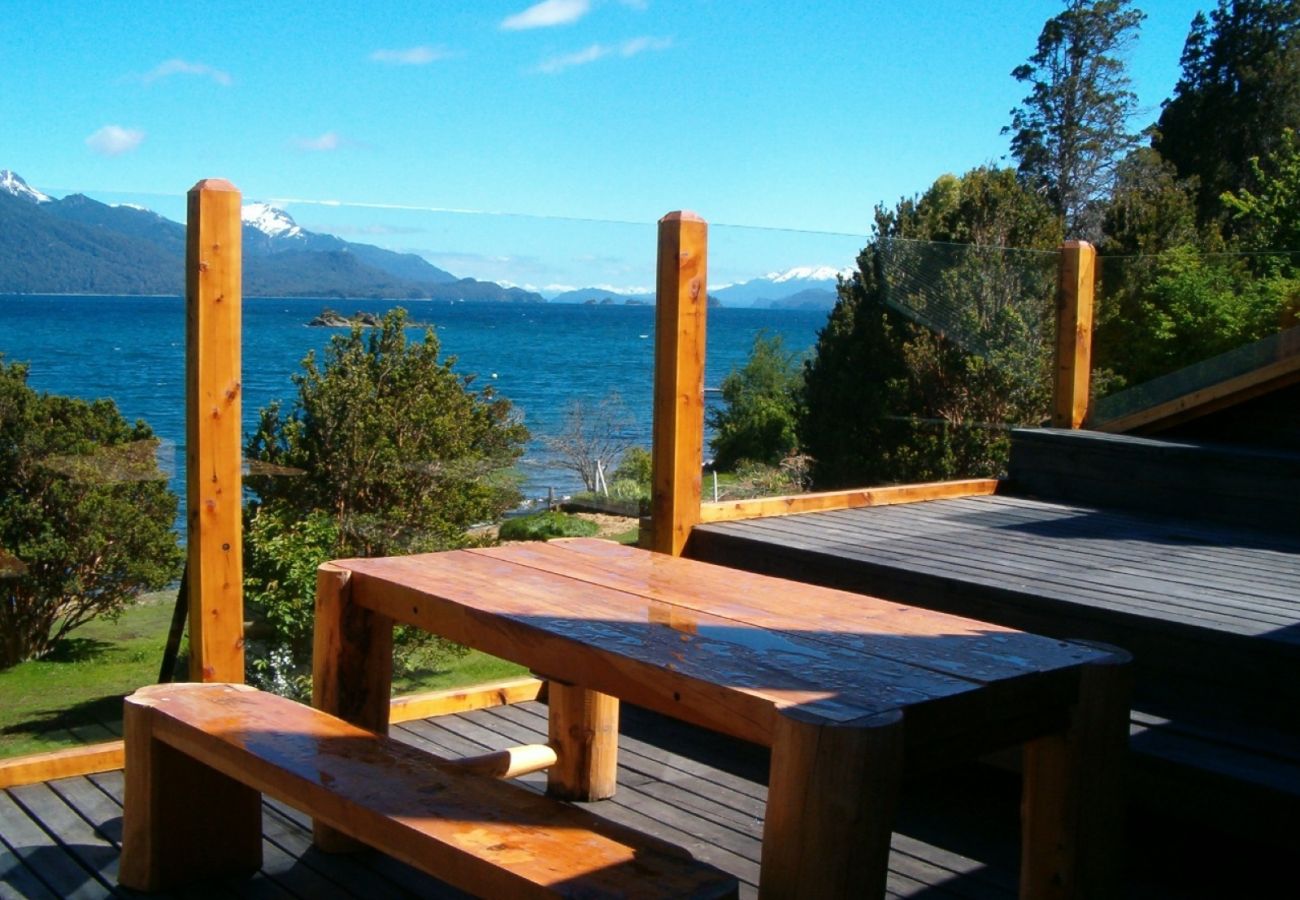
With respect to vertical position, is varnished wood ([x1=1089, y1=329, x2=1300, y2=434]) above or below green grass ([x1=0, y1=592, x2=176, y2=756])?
above

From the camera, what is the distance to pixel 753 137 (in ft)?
156

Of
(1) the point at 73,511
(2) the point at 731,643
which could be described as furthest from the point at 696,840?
(1) the point at 73,511

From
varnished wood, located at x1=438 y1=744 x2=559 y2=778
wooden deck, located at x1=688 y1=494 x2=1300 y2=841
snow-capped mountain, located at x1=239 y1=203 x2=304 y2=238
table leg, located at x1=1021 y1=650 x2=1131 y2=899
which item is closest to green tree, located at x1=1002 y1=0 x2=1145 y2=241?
wooden deck, located at x1=688 y1=494 x2=1300 y2=841

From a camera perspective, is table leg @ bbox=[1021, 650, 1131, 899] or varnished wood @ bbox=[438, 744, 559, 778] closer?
table leg @ bbox=[1021, 650, 1131, 899]

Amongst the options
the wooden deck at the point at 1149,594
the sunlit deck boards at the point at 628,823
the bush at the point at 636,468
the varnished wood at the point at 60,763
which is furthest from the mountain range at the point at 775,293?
the varnished wood at the point at 60,763

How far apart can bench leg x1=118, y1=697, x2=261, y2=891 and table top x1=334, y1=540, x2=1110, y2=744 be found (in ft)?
1.56

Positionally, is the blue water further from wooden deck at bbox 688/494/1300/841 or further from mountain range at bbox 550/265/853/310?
wooden deck at bbox 688/494/1300/841

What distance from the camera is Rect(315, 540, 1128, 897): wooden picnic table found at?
1.48m

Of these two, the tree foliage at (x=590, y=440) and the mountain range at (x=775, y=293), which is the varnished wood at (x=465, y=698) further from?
the mountain range at (x=775, y=293)

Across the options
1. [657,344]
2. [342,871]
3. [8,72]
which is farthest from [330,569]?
[8,72]

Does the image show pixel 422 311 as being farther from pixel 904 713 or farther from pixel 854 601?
pixel 904 713

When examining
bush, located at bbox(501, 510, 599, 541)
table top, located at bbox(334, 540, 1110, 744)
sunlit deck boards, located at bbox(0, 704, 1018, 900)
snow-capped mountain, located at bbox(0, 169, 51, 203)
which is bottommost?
sunlit deck boards, located at bbox(0, 704, 1018, 900)

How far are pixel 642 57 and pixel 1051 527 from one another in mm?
33452

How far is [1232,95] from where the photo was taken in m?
25.9
